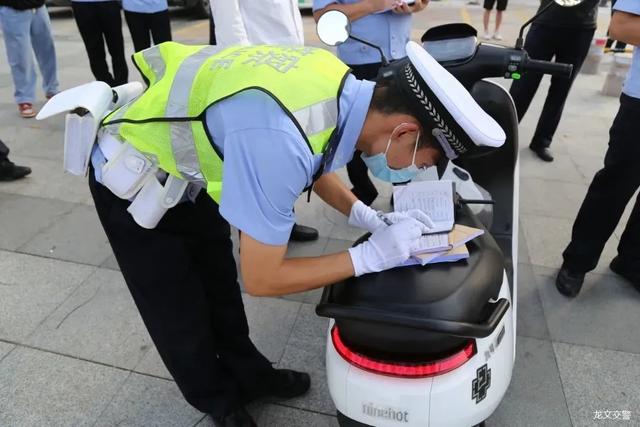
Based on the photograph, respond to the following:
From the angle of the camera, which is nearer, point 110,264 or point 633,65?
point 633,65

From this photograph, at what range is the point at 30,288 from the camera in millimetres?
2449

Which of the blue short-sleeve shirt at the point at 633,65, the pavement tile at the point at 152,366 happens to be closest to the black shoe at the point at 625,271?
the blue short-sleeve shirt at the point at 633,65

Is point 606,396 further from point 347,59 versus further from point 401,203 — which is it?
point 347,59

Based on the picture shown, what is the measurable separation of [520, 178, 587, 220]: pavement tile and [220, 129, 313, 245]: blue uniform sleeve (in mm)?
2606

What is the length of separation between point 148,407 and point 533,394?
1502 mm

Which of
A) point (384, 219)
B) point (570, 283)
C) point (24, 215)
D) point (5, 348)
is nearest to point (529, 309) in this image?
point (570, 283)

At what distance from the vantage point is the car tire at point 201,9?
1000 cm

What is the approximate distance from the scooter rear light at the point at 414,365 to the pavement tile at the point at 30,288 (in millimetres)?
1719

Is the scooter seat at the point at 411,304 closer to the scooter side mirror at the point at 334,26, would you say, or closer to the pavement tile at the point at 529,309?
the scooter side mirror at the point at 334,26

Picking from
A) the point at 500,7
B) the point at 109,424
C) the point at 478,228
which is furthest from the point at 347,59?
the point at 500,7

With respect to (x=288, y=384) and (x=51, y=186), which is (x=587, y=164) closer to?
(x=288, y=384)

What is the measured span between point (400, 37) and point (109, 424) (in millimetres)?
2252

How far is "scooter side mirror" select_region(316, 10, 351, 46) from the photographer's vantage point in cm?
156

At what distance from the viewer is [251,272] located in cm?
112
